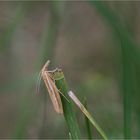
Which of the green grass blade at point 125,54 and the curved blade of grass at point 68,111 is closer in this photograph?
the curved blade of grass at point 68,111

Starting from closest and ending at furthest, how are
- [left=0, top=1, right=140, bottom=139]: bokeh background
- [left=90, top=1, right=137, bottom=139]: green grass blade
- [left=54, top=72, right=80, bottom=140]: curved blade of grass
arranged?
[left=54, top=72, right=80, bottom=140]: curved blade of grass
[left=90, top=1, right=137, bottom=139]: green grass blade
[left=0, top=1, right=140, bottom=139]: bokeh background

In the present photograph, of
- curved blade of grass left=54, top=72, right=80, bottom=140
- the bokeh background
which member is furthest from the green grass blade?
curved blade of grass left=54, top=72, right=80, bottom=140

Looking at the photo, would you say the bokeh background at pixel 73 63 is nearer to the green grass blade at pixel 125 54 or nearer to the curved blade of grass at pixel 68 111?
the green grass blade at pixel 125 54

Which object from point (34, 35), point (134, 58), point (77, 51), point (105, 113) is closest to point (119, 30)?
point (134, 58)

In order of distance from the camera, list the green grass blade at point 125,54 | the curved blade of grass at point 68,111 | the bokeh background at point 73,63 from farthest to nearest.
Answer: the bokeh background at point 73,63 < the green grass blade at point 125,54 < the curved blade of grass at point 68,111

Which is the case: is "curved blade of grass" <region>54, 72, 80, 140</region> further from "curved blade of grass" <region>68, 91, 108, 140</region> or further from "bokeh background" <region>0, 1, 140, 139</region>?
"bokeh background" <region>0, 1, 140, 139</region>

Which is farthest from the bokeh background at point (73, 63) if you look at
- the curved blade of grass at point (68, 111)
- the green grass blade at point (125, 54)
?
the curved blade of grass at point (68, 111)

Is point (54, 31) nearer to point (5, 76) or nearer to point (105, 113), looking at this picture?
point (105, 113)

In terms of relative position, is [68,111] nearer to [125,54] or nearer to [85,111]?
[85,111]

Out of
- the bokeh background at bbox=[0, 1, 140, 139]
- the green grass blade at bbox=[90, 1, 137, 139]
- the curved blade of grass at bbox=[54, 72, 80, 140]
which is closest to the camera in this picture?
the curved blade of grass at bbox=[54, 72, 80, 140]
